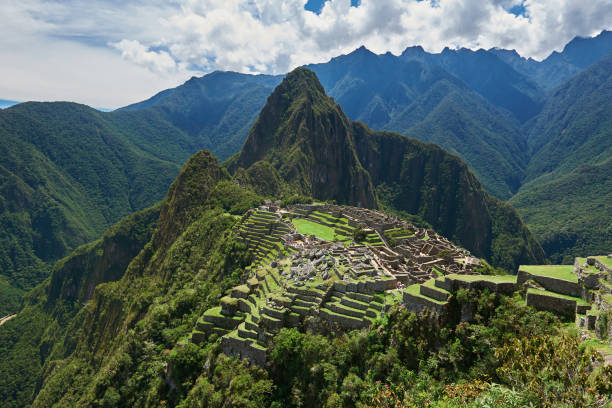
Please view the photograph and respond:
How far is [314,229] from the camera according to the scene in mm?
66875

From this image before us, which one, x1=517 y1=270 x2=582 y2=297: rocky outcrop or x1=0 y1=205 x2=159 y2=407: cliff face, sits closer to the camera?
x1=517 y1=270 x2=582 y2=297: rocky outcrop

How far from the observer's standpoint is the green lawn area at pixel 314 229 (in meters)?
61.4

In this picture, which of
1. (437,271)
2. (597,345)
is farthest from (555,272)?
(437,271)

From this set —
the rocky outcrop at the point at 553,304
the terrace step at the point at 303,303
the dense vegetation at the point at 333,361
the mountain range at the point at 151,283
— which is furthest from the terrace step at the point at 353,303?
the mountain range at the point at 151,283

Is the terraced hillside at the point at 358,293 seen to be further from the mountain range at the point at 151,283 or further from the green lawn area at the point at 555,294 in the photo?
the mountain range at the point at 151,283

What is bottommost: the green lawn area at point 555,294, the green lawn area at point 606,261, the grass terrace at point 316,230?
the grass terrace at point 316,230

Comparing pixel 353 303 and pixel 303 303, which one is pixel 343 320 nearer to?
pixel 353 303

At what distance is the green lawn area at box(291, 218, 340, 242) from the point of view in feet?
202

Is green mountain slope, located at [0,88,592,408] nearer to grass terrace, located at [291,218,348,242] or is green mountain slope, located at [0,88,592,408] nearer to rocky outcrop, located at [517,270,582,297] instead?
rocky outcrop, located at [517,270,582,297]

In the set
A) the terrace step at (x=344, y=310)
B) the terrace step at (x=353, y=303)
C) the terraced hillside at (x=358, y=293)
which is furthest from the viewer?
the terrace step at (x=353, y=303)

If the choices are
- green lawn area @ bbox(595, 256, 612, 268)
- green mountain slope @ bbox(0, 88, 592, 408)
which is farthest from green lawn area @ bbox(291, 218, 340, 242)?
green lawn area @ bbox(595, 256, 612, 268)

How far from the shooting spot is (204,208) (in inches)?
4011

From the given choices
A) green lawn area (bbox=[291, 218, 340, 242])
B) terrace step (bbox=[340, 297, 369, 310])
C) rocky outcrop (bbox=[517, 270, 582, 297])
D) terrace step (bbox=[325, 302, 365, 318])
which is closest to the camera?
rocky outcrop (bbox=[517, 270, 582, 297])

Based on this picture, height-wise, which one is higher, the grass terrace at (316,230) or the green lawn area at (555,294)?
the green lawn area at (555,294)
